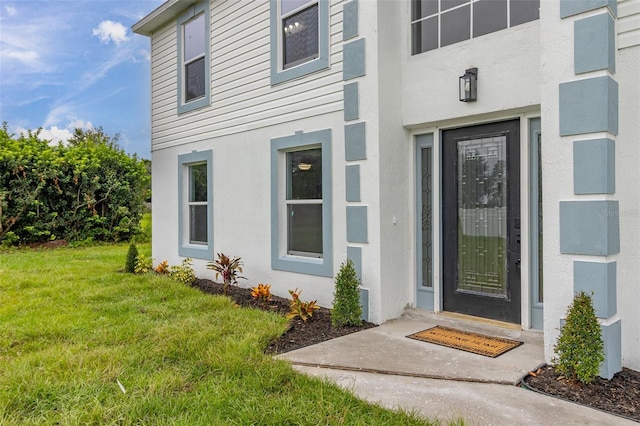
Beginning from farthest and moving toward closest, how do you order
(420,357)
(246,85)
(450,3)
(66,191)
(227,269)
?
(66,191) < (246,85) < (227,269) < (450,3) < (420,357)

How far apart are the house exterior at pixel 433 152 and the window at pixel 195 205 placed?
100 millimetres

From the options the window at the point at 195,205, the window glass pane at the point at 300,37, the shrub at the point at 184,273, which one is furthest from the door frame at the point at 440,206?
the shrub at the point at 184,273

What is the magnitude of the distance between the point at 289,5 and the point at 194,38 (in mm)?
2690

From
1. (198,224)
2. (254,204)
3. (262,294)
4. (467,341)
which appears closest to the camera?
(467,341)

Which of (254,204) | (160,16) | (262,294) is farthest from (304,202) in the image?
(160,16)

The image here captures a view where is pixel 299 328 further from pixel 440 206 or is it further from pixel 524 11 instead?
pixel 524 11

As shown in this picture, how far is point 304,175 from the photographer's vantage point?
19.2ft

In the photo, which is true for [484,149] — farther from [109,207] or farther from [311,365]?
[109,207]

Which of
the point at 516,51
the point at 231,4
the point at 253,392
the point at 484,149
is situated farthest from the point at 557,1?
the point at 231,4

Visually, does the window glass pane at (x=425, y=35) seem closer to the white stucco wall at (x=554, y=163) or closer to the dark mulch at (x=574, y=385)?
the white stucco wall at (x=554, y=163)

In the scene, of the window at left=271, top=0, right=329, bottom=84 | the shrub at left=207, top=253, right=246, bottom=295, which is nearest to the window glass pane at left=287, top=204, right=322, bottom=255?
the shrub at left=207, top=253, right=246, bottom=295

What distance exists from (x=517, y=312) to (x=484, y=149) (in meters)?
1.66

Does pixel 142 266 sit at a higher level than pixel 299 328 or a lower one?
higher

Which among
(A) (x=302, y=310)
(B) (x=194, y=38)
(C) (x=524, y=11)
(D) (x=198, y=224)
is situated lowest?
(A) (x=302, y=310)
